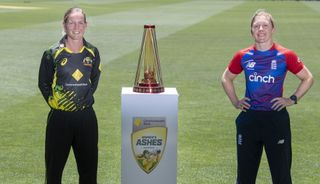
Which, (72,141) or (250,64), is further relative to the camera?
(72,141)

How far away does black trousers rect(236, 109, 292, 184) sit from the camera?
5918 millimetres

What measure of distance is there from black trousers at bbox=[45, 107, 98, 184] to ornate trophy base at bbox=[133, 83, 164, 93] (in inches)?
20.9

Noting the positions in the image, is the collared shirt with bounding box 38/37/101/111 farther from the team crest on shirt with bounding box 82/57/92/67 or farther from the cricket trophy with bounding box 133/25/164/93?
the cricket trophy with bounding box 133/25/164/93

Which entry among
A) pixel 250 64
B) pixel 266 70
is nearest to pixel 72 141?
pixel 250 64

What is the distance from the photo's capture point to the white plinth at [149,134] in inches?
243

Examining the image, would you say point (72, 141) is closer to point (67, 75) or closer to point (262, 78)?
point (67, 75)

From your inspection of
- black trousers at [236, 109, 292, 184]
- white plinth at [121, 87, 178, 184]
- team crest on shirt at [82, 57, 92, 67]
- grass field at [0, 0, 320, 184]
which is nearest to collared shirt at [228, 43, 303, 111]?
black trousers at [236, 109, 292, 184]

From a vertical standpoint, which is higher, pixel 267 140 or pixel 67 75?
pixel 67 75

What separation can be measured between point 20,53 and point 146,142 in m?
14.9

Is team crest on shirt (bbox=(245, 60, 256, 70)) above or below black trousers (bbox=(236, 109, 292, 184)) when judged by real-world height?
above

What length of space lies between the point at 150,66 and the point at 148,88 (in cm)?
26

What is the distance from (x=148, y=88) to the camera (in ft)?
20.5

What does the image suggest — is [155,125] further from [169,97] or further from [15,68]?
[15,68]

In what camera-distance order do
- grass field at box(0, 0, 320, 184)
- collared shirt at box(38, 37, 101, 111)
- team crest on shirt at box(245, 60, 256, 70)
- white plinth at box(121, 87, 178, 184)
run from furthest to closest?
grass field at box(0, 0, 320, 184)
white plinth at box(121, 87, 178, 184)
team crest on shirt at box(245, 60, 256, 70)
collared shirt at box(38, 37, 101, 111)
